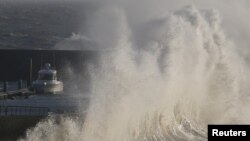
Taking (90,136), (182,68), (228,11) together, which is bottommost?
(90,136)

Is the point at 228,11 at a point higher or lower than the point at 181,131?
higher

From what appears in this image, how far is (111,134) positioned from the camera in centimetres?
3139

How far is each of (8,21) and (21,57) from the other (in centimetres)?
5718

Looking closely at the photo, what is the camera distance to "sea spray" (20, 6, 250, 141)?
1270 inches

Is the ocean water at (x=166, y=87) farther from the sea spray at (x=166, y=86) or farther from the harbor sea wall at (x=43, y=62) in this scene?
the harbor sea wall at (x=43, y=62)

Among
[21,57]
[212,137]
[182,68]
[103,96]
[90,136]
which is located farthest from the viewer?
[21,57]

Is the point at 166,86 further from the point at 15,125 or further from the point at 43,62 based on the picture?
the point at 43,62

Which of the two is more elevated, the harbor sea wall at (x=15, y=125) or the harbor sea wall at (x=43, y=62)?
the harbor sea wall at (x=43, y=62)

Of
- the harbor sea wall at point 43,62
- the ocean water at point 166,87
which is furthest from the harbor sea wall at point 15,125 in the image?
the harbor sea wall at point 43,62

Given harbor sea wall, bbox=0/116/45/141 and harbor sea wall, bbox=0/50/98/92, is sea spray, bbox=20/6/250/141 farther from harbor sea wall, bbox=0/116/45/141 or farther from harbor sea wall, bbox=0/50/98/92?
harbor sea wall, bbox=0/50/98/92

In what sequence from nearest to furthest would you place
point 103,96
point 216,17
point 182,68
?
1. point 103,96
2. point 182,68
3. point 216,17

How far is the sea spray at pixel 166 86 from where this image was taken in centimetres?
3225

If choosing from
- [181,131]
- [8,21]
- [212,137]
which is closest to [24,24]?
[8,21]

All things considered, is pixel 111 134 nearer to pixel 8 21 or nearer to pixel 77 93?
pixel 77 93
